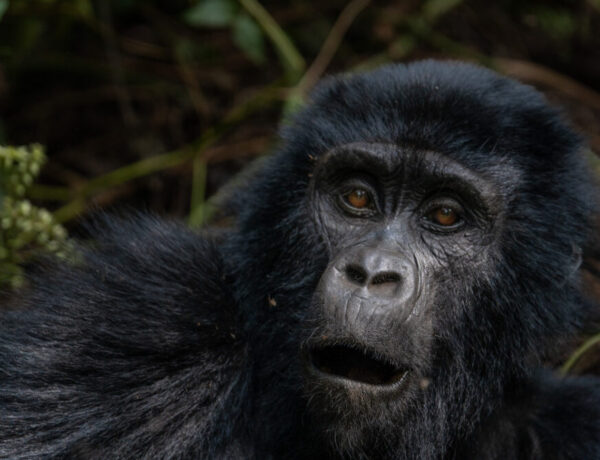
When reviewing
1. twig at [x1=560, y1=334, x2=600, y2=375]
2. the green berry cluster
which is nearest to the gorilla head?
twig at [x1=560, y1=334, x2=600, y2=375]

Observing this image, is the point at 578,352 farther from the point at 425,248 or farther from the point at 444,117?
the point at 444,117

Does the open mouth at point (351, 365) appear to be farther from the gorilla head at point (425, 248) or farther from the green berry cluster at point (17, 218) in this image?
the green berry cluster at point (17, 218)

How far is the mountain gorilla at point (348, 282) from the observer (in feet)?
12.0

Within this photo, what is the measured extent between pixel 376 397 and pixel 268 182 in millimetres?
1286

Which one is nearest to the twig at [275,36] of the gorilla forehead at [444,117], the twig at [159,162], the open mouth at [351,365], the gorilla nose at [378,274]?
the twig at [159,162]

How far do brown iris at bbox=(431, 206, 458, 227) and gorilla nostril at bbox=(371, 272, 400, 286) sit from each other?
50 cm

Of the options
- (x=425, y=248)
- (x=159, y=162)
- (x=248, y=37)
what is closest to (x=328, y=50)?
(x=248, y=37)

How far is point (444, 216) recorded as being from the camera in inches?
152

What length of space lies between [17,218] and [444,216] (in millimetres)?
2305

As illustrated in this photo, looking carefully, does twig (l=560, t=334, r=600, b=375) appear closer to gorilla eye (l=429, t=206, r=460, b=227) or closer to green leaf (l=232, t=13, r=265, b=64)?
gorilla eye (l=429, t=206, r=460, b=227)

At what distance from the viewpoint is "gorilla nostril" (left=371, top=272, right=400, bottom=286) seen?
3.42m

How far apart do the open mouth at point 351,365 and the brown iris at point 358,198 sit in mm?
725

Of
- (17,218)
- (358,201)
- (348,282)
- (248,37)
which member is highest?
(248,37)

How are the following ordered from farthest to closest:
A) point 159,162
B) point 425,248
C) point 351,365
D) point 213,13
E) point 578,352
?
point 159,162 → point 213,13 → point 578,352 → point 425,248 → point 351,365
